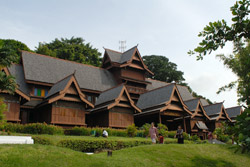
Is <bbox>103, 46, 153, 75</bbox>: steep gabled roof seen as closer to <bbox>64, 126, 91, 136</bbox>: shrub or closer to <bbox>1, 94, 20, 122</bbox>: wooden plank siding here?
<bbox>64, 126, 91, 136</bbox>: shrub

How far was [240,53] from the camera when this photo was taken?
29219 millimetres

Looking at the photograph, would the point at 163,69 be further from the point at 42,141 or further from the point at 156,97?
the point at 42,141

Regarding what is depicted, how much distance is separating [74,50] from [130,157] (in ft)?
167

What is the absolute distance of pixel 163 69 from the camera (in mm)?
73438

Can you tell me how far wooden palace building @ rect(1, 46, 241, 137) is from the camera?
28.2 m

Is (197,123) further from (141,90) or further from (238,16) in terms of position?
(238,16)

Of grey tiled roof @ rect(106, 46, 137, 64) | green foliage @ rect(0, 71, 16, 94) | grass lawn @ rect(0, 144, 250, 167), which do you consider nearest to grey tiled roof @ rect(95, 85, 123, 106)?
grey tiled roof @ rect(106, 46, 137, 64)

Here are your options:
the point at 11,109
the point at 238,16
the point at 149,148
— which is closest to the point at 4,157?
the point at 149,148

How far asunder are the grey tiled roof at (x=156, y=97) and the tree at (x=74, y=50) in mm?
27645

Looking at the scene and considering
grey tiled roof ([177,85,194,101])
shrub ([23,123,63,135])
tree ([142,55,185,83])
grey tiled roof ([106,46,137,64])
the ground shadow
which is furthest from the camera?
tree ([142,55,185,83])

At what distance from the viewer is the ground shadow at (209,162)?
57.7ft

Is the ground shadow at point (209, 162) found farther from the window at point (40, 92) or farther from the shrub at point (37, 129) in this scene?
the window at point (40, 92)

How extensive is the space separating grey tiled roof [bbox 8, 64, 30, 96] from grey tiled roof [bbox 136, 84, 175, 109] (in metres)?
14.6

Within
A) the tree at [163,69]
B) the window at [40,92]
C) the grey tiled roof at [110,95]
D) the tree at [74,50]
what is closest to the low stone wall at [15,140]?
the grey tiled roof at [110,95]
